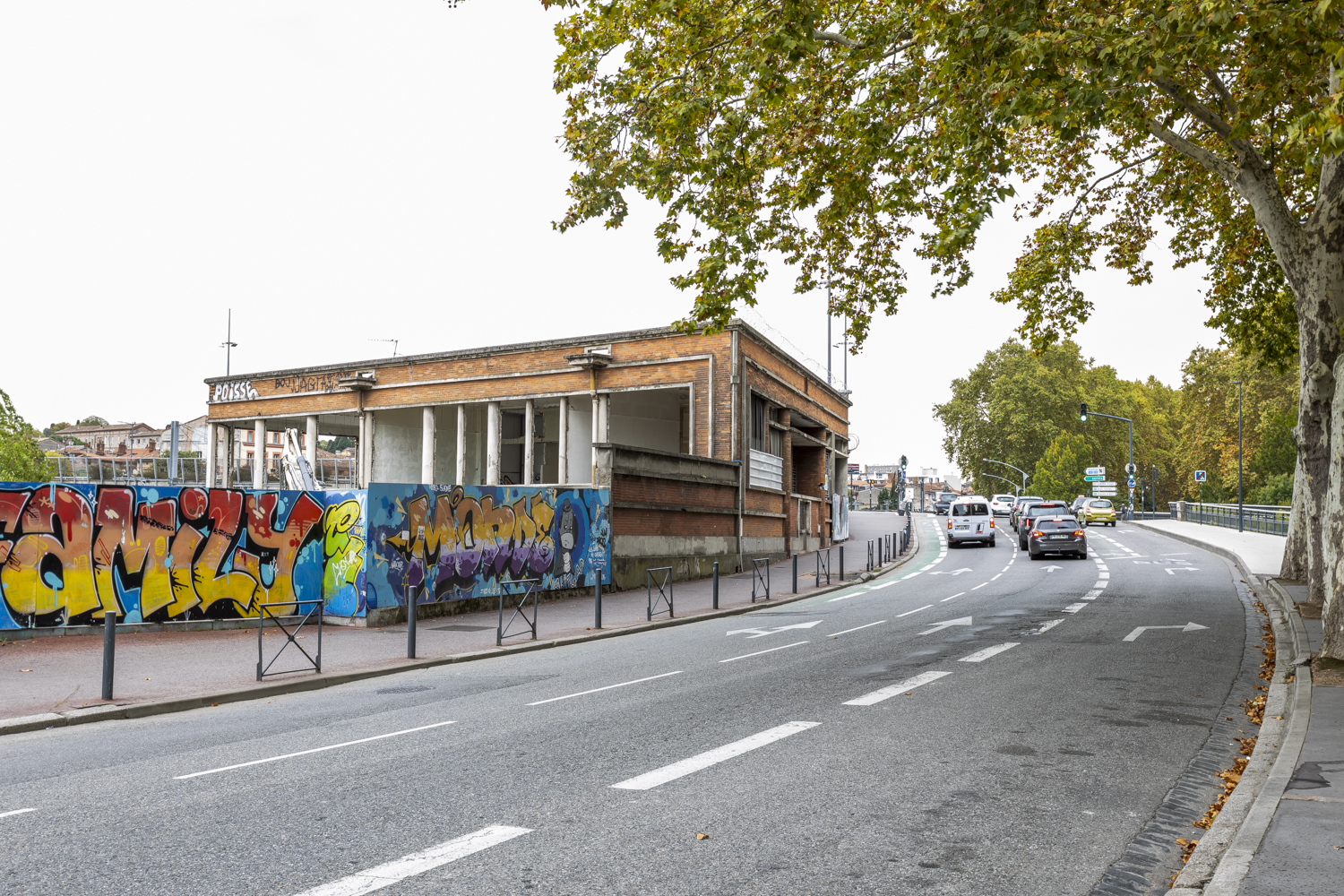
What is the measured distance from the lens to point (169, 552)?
1575 cm

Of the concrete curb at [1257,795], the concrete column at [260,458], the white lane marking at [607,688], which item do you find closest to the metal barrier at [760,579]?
the white lane marking at [607,688]

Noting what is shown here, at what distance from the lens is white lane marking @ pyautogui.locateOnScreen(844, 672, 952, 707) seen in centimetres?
916

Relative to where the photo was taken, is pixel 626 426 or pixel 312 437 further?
pixel 312 437

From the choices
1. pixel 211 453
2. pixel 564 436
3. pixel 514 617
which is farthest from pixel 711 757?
pixel 211 453

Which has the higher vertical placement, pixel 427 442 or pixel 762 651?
pixel 427 442

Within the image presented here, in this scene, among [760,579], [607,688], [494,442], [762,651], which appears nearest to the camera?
[607,688]

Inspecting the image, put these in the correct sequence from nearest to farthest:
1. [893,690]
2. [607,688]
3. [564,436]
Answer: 1. [893,690]
2. [607,688]
3. [564,436]

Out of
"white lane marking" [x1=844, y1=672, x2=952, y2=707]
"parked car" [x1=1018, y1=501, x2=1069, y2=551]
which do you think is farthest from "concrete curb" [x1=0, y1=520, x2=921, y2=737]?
"parked car" [x1=1018, y1=501, x2=1069, y2=551]

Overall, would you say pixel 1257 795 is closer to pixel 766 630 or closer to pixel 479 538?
pixel 766 630

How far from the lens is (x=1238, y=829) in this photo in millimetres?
4914

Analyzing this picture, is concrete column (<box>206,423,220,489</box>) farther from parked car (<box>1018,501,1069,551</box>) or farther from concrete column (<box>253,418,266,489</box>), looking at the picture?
parked car (<box>1018,501,1069,551</box>)

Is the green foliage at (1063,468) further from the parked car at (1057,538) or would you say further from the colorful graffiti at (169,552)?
the colorful graffiti at (169,552)

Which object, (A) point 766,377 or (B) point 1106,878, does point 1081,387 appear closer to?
(A) point 766,377

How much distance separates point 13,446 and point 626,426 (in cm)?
2243
